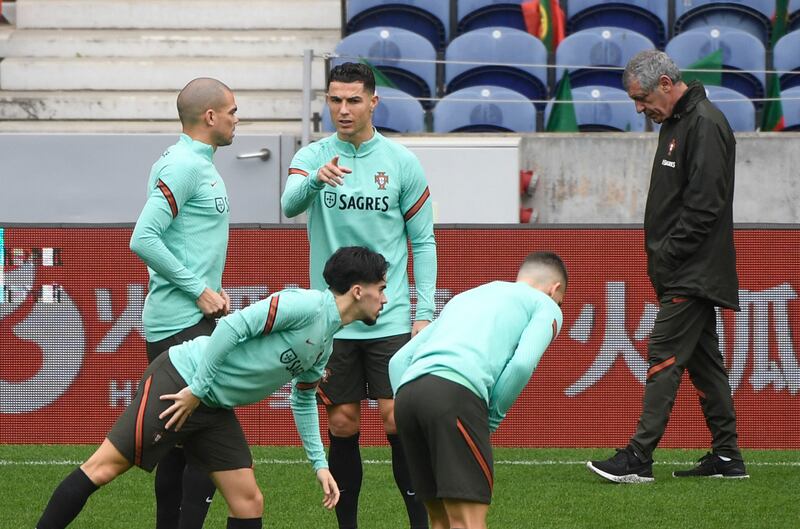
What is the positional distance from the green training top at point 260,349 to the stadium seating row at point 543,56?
24.4ft

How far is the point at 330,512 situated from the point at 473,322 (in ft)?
6.78

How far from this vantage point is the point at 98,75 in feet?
42.9

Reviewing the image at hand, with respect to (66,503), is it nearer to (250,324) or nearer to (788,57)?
(250,324)

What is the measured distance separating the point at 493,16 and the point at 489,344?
29.6 ft

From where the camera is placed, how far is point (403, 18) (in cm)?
1290

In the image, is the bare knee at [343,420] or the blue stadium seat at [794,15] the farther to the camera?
the blue stadium seat at [794,15]

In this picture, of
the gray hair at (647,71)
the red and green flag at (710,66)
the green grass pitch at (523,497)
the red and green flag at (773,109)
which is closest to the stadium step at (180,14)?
the red and green flag at (710,66)

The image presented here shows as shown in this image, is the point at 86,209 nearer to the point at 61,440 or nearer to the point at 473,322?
the point at 61,440

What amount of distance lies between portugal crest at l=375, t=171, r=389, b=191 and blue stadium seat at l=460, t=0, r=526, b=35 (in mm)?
7654

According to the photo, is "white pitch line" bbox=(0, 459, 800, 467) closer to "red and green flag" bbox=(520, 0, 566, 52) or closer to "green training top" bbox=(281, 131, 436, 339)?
"green training top" bbox=(281, 131, 436, 339)

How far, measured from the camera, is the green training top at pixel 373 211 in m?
5.46

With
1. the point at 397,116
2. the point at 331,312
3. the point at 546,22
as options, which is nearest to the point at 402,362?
the point at 331,312

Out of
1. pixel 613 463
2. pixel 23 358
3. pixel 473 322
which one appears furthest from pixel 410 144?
pixel 473 322

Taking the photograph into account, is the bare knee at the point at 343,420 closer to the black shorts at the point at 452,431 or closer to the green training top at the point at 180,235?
the green training top at the point at 180,235
